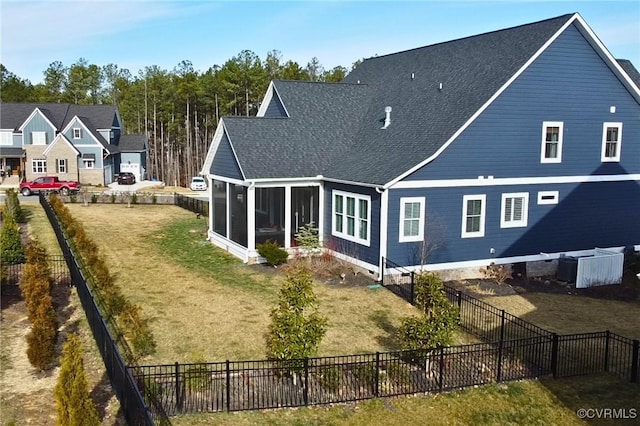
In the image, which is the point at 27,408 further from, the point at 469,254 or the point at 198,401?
the point at 469,254

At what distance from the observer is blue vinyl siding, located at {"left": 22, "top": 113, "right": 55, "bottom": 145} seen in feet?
189

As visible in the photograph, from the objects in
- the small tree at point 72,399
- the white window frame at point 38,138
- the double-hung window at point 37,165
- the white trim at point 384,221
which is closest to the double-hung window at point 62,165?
the double-hung window at point 37,165

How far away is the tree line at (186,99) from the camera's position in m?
79.8

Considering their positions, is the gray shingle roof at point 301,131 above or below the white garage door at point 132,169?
above

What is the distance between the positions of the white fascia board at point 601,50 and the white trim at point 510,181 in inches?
133

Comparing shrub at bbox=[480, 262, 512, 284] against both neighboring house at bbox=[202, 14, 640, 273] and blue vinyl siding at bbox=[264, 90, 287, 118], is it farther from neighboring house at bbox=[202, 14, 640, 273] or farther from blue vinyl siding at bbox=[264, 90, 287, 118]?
blue vinyl siding at bbox=[264, 90, 287, 118]

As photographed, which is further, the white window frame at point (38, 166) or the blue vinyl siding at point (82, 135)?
the blue vinyl siding at point (82, 135)

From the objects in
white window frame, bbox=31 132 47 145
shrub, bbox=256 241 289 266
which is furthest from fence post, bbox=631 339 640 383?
white window frame, bbox=31 132 47 145

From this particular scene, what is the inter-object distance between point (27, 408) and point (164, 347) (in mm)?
3629

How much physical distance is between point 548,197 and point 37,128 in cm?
5209

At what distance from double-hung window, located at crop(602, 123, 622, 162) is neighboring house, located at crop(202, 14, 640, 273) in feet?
0.14

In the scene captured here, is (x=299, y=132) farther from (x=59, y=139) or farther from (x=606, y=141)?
(x=59, y=139)

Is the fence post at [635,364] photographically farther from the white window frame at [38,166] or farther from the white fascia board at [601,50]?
the white window frame at [38,166]

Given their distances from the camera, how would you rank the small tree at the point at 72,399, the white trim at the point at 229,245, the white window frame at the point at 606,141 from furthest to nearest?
the white trim at the point at 229,245, the white window frame at the point at 606,141, the small tree at the point at 72,399
